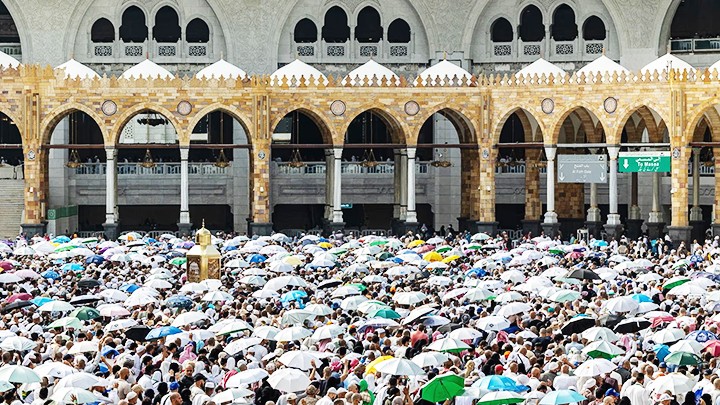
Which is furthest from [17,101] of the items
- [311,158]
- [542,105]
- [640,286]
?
[640,286]

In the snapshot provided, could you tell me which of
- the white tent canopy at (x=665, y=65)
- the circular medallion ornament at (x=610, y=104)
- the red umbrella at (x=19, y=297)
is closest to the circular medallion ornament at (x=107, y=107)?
the circular medallion ornament at (x=610, y=104)

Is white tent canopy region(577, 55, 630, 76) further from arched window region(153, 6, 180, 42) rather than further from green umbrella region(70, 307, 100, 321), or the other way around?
green umbrella region(70, 307, 100, 321)

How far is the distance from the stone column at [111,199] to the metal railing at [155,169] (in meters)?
4.20

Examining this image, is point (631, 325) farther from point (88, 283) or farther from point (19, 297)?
point (88, 283)

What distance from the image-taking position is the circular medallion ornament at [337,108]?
53938 millimetres

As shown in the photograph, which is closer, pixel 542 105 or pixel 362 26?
pixel 542 105

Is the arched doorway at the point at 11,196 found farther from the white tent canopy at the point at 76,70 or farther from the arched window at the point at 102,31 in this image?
the arched window at the point at 102,31

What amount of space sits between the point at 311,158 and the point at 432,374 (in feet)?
140

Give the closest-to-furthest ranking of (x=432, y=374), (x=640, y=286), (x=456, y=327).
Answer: (x=432, y=374), (x=456, y=327), (x=640, y=286)

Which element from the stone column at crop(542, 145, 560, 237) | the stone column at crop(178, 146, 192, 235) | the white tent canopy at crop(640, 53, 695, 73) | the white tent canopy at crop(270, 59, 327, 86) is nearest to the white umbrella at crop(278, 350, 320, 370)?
the stone column at crop(178, 146, 192, 235)

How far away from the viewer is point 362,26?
6234 cm

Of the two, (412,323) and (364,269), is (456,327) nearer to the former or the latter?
(412,323)

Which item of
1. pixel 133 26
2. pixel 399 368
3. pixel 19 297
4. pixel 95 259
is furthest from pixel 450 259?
pixel 133 26

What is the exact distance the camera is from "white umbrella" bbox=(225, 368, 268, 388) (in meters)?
19.5
